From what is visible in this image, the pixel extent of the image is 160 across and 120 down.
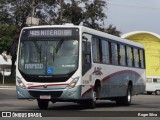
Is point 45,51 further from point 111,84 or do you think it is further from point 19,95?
point 111,84

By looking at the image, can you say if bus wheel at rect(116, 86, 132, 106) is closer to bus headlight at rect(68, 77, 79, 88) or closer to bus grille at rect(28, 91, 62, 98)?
bus headlight at rect(68, 77, 79, 88)

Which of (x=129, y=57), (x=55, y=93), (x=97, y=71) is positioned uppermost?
(x=129, y=57)

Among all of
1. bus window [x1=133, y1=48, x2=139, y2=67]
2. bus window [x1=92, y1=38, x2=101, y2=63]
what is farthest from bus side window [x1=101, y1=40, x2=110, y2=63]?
bus window [x1=133, y1=48, x2=139, y2=67]

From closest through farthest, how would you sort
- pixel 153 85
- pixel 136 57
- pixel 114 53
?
pixel 114 53 → pixel 136 57 → pixel 153 85

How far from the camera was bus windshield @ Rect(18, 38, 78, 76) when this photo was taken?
19375 mm

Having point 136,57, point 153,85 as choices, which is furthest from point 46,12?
point 136,57

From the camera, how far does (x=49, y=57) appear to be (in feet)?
64.1

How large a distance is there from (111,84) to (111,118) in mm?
6714

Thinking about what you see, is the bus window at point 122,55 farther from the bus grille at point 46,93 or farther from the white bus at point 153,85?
the white bus at point 153,85

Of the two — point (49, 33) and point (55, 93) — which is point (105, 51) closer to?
point (49, 33)

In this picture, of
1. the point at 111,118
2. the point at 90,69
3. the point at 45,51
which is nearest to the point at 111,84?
the point at 90,69

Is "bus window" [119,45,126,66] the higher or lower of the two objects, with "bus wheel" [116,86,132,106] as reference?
higher

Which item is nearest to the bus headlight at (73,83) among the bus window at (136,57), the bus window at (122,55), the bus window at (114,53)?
the bus window at (114,53)

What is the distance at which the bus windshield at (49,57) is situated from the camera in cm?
1938
